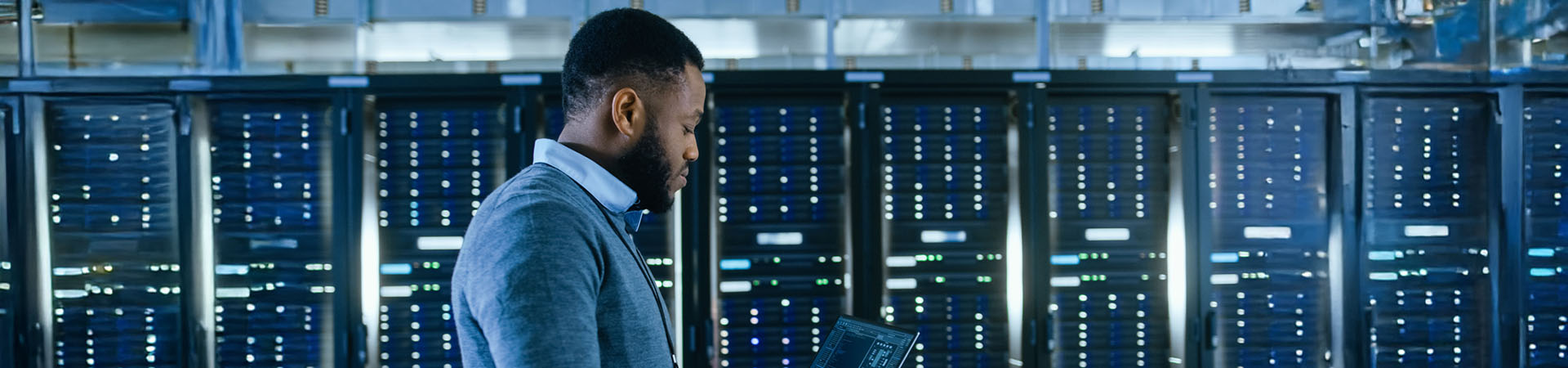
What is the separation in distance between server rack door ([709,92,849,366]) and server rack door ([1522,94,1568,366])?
279 cm

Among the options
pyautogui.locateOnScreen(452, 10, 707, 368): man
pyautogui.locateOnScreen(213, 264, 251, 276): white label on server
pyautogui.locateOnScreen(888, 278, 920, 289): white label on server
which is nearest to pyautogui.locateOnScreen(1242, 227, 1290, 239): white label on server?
pyautogui.locateOnScreen(888, 278, 920, 289): white label on server

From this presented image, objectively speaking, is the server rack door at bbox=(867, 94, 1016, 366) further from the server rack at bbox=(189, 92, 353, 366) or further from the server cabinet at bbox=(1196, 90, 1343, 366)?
the server rack at bbox=(189, 92, 353, 366)

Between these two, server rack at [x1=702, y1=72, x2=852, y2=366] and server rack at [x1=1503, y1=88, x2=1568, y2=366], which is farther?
server rack at [x1=1503, y1=88, x2=1568, y2=366]

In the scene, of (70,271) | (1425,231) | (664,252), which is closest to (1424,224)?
(1425,231)

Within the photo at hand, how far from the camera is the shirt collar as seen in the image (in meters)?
0.90

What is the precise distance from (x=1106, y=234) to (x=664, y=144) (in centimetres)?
261

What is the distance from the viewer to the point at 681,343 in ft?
10.1

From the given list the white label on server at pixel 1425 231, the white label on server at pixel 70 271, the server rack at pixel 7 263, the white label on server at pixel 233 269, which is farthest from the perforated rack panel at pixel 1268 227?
the server rack at pixel 7 263

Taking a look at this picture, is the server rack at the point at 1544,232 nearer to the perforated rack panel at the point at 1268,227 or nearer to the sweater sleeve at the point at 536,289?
the perforated rack panel at the point at 1268,227

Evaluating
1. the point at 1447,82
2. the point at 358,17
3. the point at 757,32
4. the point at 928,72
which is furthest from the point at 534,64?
the point at 1447,82

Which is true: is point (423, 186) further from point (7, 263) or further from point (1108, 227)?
point (1108, 227)

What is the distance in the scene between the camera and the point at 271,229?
3020 mm

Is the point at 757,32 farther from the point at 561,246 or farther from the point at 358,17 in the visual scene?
the point at 561,246

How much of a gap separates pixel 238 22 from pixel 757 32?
2161mm
